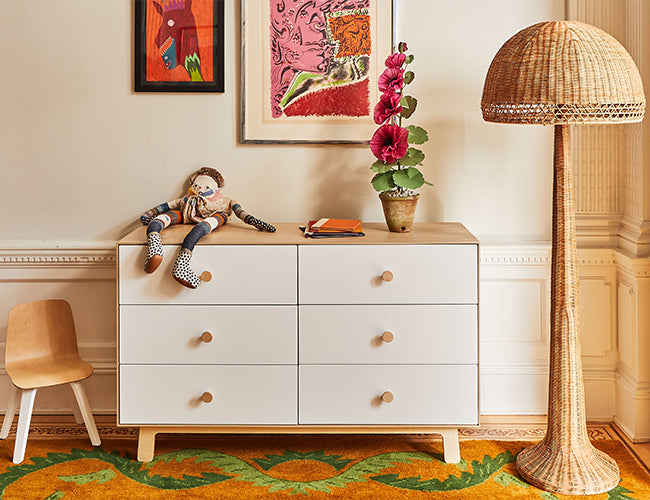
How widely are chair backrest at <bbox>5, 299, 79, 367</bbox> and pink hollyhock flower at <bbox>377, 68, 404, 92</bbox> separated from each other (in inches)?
59.1

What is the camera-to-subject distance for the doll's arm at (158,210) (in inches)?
108

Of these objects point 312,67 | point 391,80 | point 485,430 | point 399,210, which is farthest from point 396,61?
point 485,430

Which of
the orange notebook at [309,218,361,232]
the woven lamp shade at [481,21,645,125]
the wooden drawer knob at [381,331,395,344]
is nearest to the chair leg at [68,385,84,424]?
the orange notebook at [309,218,361,232]

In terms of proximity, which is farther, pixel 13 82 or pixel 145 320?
pixel 13 82

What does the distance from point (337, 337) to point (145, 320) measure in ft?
2.21

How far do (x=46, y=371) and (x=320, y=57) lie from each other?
1599mm

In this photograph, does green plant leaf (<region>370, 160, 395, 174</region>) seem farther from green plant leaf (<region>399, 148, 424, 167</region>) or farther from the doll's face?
the doll's face

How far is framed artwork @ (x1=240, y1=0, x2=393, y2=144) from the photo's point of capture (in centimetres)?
285

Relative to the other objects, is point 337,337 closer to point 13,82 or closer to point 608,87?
point 608,87

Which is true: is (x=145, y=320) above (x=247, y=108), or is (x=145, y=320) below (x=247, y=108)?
below

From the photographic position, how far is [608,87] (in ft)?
7.07

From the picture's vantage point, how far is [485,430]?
113 inches

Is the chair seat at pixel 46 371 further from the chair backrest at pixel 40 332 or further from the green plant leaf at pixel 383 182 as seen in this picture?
→ the green plant leaf at pixel 383 182

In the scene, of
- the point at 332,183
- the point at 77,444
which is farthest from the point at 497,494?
the point at 77,444
